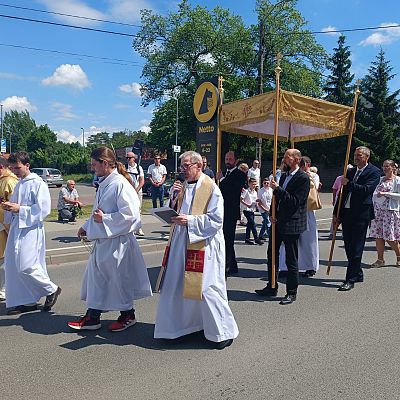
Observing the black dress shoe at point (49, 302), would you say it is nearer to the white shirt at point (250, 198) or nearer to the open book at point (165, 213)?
the open book at point (165, 213)

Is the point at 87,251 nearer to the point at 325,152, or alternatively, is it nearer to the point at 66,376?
the point at 66,376

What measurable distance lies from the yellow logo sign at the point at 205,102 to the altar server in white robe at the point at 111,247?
21.2 ft

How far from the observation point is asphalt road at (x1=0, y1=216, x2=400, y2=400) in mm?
3443

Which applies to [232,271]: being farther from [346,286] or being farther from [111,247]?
[111,247]

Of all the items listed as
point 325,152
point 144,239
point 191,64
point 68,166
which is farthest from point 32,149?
point 144,239

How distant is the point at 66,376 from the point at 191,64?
38291 mm

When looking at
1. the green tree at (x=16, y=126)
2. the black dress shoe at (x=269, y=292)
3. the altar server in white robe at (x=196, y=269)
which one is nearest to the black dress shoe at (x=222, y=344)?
the altar server in white robe at (x=196, y=269)

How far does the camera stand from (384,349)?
4.23m

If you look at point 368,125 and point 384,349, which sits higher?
point 368,125

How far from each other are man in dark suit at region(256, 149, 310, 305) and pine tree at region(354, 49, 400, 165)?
27.6 metres

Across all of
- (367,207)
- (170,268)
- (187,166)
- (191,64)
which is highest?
(191,64)

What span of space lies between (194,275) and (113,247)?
91cm

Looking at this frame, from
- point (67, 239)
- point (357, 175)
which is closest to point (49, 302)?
point (357, 175)

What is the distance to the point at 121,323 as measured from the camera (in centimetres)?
468
